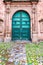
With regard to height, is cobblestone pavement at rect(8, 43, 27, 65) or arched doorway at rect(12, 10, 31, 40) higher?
arched doorway at rect(12, 10, 31, 40)

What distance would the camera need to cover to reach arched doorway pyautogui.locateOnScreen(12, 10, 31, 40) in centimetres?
1441

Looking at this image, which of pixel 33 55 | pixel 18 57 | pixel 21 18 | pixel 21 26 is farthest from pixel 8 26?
pixel 18 57

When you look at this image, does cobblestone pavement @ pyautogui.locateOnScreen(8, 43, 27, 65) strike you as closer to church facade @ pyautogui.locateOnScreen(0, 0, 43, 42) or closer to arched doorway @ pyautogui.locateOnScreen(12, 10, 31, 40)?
church facade @ pyautogui.locateOnScreen(0, 0, 43, 42)

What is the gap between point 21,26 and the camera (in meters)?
14.4

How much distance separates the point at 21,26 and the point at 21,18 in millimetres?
596

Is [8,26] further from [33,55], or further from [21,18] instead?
[33,55]

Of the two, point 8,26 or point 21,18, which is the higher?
point 21,18

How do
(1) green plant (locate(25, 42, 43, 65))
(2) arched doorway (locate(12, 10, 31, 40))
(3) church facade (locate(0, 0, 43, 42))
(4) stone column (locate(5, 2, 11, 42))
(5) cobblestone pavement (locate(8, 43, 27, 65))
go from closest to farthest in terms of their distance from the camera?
(5) cobblestone pavement (locate(8, 43, 27, 65)) < (1) green plant (locate(25, 42, 43, 65)) < (4) stone column (locate(5, 2, 11, 42)) < (3) church facade (locate(0, 0, 43, 42)) < (2) arched doorway (locate(12, 10, 31, 40))

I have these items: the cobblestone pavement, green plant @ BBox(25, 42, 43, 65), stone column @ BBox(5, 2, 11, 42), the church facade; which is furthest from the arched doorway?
the cobblestone pavement

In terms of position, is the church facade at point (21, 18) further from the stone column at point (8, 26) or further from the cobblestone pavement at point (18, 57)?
the cobblestone pavement at point (18, 57)

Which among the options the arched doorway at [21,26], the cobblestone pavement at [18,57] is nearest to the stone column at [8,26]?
the arched doorway at [21,26]

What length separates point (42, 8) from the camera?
14.2 meters

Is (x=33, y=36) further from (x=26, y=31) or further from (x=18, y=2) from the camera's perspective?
(x=18, y=2)

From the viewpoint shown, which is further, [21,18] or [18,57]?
[21,18]
